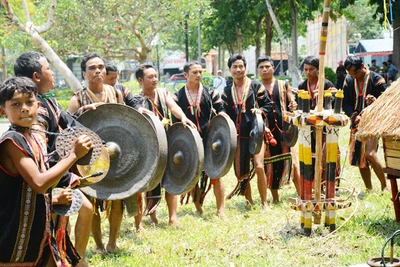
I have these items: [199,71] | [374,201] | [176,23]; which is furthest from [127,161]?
[176,23]

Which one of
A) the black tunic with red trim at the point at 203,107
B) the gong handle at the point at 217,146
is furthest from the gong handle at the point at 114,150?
the black tunic with red trim at the point at 203,107

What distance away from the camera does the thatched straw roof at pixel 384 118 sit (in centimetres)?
645

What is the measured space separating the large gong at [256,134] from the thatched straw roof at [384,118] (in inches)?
55.9

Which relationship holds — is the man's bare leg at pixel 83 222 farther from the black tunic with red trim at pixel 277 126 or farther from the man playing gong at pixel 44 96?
the black tunic with red trim at pixel 277 126

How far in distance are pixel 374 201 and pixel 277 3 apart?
17.5 m

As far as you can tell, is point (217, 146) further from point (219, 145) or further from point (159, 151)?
point (159, 151)

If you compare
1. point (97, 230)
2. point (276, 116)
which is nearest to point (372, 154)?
point (276, 116)

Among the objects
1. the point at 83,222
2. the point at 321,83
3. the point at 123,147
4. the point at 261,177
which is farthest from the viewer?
the point at 261,177

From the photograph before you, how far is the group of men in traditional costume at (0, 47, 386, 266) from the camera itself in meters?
4.13

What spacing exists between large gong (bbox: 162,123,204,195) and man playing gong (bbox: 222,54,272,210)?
132 cm

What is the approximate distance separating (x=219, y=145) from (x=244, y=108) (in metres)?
0.94

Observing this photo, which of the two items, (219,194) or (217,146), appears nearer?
(217,146)

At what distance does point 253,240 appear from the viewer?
22.2ft

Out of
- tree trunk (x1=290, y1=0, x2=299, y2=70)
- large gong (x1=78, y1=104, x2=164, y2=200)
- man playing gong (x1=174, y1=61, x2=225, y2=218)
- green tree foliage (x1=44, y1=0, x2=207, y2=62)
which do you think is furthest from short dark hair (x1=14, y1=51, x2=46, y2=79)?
tree trunk (x1=290, y1=0, x2=299, y2=70)
